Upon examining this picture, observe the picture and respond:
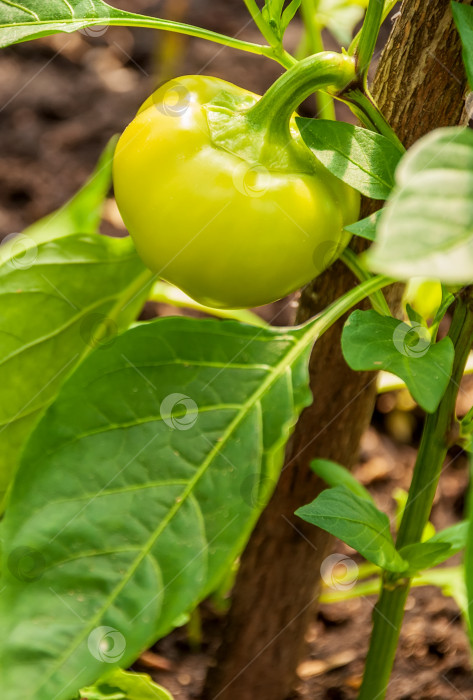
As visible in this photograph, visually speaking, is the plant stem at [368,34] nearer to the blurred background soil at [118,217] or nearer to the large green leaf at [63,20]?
the large green leaf at [63,20]

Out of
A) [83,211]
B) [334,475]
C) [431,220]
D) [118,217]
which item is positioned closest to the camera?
[431,220]

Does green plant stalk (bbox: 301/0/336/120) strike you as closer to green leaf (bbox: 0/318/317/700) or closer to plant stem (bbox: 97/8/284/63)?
plant stem (bbox: 97/8/284/63)

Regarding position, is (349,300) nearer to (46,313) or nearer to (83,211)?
(46,313)

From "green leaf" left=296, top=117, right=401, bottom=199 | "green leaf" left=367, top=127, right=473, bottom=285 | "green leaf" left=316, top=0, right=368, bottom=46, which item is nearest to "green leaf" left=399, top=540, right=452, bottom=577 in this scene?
"green leaf" left=296, top=117, right=401, bottom=199

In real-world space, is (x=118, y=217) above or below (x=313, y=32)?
above

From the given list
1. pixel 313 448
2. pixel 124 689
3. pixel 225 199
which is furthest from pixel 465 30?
pixel 124 689

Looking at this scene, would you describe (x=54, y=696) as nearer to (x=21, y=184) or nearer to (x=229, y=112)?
(x=229, y=112)

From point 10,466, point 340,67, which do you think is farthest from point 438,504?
point 340,67
